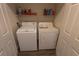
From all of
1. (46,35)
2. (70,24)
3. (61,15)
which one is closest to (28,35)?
(46,35)

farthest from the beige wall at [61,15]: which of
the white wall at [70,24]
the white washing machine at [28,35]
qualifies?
the white washing machine at [28,35]

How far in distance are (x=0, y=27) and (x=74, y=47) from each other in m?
1.03

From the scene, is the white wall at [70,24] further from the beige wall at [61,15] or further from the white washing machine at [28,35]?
the white washing machine at [28,35]

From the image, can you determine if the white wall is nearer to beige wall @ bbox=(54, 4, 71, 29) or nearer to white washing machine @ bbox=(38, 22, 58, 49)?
beige wall @ bbox=(54, 4, 71, 29)

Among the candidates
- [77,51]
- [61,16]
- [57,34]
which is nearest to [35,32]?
[57,34]

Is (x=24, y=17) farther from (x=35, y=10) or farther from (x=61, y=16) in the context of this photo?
(x=61, y=16)

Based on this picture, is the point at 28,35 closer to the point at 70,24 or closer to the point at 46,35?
the point at 46,35

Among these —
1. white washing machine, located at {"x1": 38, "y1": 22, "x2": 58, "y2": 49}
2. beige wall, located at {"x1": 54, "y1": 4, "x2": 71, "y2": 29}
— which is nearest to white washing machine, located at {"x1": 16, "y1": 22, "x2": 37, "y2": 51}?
white washing machine, located at {"x1": 38, "y1": 22, "x2": 58, "y2": 49}

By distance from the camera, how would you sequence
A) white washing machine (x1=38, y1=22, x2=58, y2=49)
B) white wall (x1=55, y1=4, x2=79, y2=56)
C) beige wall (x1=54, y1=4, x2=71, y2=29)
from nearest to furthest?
white wall (x1=55, y1=4, x2=79, y2=56)
beige wall (x1=54, y1=4, x2=71, y2=29)
white washing machine (x1=38, y1=22, x2=58, y2=49)

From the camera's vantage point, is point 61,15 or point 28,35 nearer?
point 61,15

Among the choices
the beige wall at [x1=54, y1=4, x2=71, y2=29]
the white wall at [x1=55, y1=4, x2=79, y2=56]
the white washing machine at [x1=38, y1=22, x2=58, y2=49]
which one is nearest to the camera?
the white wall at [x1=55, y1=4, x2=79, y2=56]

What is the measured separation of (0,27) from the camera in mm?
1274

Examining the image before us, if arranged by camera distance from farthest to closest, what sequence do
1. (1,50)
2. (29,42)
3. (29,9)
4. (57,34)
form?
1. (57,34)
2. (29,42)
3. (29,9)
4. (1,50)

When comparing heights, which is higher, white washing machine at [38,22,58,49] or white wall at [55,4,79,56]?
white wall at [55,4,79,56]
